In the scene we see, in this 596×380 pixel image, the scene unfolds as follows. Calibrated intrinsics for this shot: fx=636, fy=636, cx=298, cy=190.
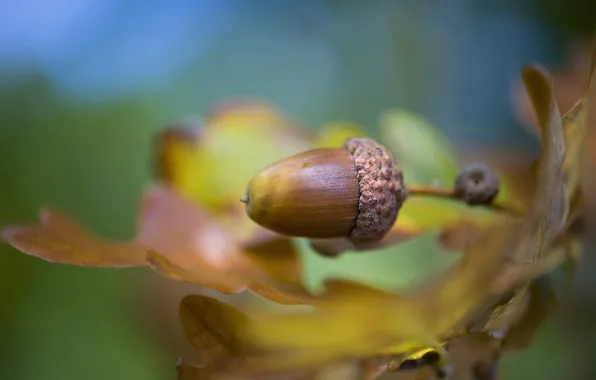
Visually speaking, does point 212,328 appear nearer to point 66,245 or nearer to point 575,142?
point 66,245

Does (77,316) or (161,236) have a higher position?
(77,316)

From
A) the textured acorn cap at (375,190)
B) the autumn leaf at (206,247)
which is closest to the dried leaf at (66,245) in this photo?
the autumn leaf at (206,247)

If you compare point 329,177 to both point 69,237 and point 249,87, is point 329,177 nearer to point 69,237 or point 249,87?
point 69,237

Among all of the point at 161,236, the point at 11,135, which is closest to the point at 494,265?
the point at 161,236

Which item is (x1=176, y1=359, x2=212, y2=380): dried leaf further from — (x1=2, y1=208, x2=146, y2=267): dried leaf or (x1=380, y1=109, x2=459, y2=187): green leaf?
(x1=380, y1=109, x2=459, y2=187): green leaf

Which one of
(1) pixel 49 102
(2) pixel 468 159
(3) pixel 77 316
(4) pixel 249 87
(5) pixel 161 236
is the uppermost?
(4) pixel 249 87

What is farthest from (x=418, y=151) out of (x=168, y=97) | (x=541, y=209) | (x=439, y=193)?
(x=168, y=97)
